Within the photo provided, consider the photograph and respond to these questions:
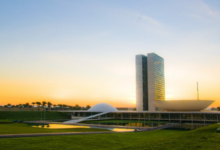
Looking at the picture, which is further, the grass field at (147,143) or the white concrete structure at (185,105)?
the white concrete structure at (185,105)

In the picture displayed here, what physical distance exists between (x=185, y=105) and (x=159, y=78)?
5079 cm

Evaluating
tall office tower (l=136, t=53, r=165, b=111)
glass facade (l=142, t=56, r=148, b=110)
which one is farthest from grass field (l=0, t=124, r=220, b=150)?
glass facade (l=142, t=56, r=148, b=110)

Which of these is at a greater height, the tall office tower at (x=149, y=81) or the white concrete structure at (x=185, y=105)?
the tall office tower at (x=149, y=81)

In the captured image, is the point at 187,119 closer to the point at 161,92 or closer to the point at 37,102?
the point at 161,92

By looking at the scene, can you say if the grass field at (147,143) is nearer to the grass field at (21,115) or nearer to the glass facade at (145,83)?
the grass field at (21,115)

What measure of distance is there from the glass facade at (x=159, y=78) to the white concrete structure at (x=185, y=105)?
4296 cm

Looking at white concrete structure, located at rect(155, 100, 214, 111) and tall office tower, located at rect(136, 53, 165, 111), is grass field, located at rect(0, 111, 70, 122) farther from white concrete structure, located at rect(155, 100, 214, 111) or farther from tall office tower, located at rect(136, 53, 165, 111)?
tall office tower, located at rect(136, 53, 165, 111)

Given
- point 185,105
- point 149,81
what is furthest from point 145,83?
point 185,105

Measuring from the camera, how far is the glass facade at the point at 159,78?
98750 mm

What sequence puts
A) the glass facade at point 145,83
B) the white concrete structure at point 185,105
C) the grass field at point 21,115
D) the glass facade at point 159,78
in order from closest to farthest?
the white concrete structure at point 185,105, the grass field at point 21,115, the glass facade at point 159,78, the glass facade at point 145,83

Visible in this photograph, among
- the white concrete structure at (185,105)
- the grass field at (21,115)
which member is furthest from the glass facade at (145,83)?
the grass field at (21,115)

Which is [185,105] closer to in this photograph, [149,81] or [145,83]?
[149,81]

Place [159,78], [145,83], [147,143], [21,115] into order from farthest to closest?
[145,83] < [159,78] < [21,115] < [147,143]

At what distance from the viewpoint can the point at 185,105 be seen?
5219cm
